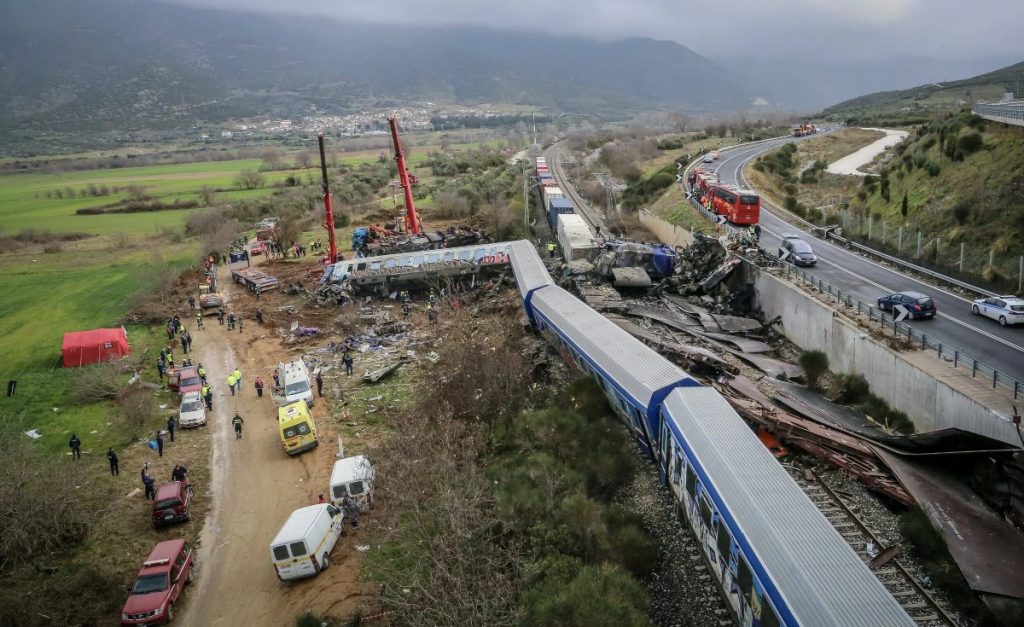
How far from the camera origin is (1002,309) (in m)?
22.8

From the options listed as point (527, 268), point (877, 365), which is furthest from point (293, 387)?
point (877, 365)

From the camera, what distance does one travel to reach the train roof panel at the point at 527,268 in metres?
31.1

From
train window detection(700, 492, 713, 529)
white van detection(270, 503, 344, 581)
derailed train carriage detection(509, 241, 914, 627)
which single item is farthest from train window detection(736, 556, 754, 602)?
white van detection(270, 503, 344, 581)

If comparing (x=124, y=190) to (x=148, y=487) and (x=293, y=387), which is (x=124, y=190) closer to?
(x=293, y=387)

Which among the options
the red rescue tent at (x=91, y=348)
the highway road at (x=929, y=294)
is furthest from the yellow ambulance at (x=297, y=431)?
the highway road at (x=929, y=294)

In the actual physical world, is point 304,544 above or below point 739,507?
below

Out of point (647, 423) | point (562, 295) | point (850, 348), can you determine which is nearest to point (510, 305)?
point (562, 295)

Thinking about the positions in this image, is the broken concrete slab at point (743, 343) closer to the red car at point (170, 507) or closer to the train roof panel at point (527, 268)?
the train roof panel at point (527, 268)

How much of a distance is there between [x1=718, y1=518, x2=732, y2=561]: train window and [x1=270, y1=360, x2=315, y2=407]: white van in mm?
19976

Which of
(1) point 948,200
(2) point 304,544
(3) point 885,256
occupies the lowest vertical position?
(2) point 304,544

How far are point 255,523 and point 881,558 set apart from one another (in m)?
17.6

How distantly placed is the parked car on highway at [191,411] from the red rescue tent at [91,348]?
9.55 meters

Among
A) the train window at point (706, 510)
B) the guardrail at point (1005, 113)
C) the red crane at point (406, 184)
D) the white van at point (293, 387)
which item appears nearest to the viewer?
the train window at point (706, 510)

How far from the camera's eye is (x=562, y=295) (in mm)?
27594
